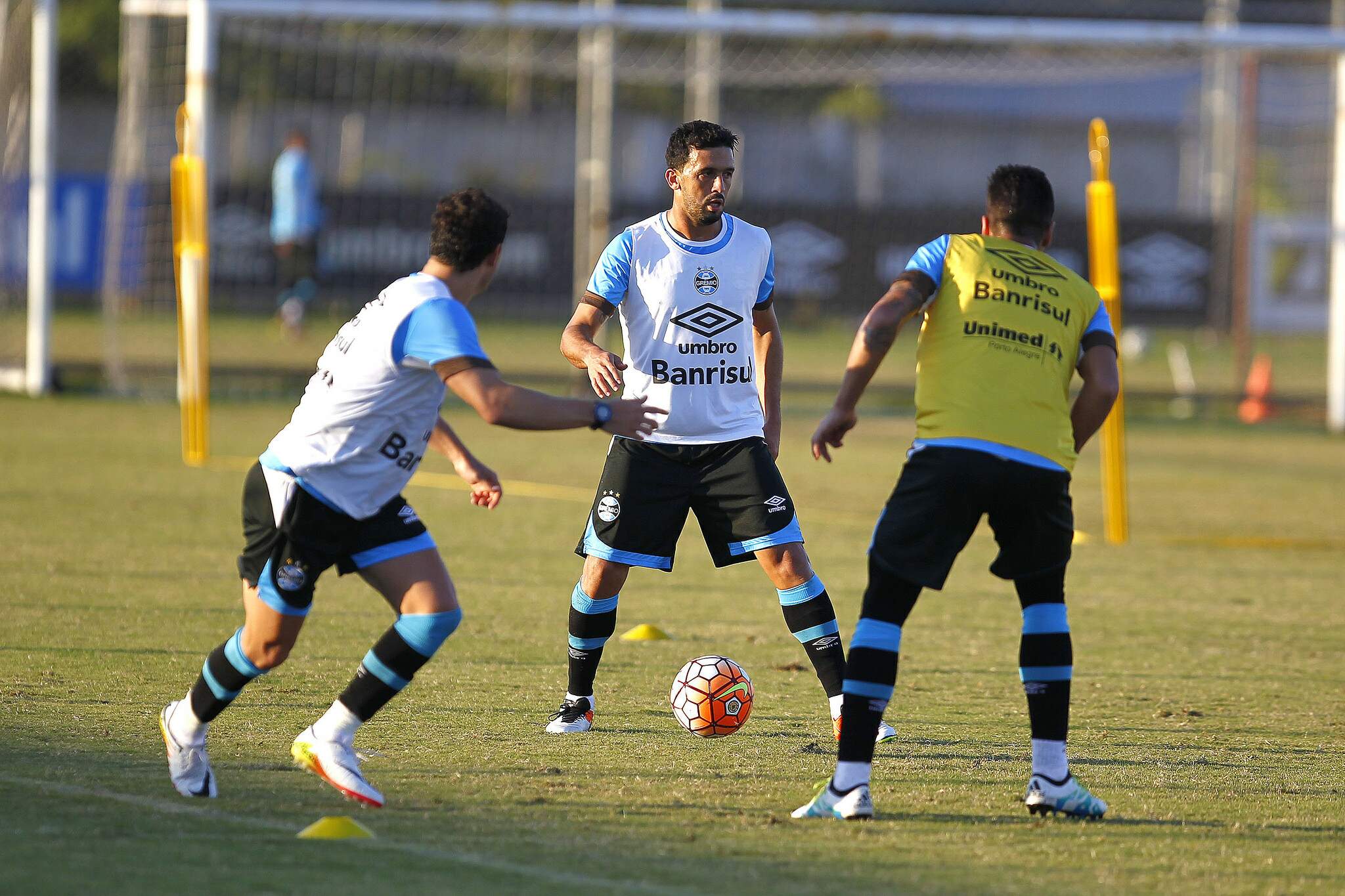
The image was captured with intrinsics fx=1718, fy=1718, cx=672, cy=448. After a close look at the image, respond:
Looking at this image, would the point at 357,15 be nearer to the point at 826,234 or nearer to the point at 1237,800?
the point at 826,234

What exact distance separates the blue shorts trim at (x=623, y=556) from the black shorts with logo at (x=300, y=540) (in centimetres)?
112

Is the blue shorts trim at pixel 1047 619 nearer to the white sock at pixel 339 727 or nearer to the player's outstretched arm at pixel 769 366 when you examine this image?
the player's outstretched arm at pixel 769 366

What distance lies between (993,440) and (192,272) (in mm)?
8875

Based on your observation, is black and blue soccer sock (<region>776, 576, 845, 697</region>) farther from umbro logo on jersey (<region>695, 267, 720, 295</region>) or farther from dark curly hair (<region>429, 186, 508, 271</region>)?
dark curly hair (<region>429, 186, 508, 271</region>)

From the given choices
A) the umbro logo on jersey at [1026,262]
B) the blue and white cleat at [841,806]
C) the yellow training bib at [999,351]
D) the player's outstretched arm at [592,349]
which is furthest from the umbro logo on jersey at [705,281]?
the blue and white cleat at [841,806]

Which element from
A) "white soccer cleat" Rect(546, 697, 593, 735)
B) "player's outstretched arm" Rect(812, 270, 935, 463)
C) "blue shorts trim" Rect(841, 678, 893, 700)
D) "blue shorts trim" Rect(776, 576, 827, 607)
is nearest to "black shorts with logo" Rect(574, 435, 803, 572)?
"blue shorts trim" Rect(776, 576, 827, 607)

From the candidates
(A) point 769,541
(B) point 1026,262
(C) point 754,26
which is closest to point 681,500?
(A) point 769,541

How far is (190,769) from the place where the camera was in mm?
4828

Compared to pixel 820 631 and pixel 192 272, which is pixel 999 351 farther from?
pixel 192 272

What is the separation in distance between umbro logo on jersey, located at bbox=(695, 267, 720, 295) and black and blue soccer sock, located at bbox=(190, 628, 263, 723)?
2.07 meters

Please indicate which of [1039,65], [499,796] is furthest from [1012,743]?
[1039,65]

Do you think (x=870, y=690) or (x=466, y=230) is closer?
(x=466, y=230)

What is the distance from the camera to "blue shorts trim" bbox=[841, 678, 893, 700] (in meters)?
4.88

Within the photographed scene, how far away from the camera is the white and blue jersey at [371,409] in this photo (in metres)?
4.72
